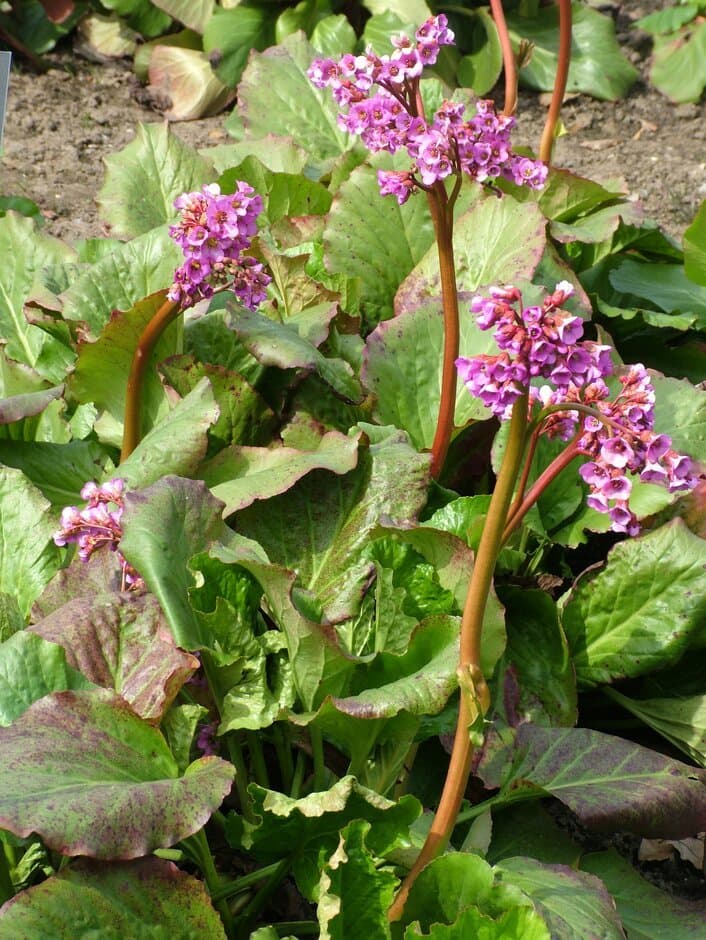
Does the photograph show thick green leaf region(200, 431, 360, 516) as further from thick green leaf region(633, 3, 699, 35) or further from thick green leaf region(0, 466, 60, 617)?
thick green leaf region(633, 3, 699, 35)

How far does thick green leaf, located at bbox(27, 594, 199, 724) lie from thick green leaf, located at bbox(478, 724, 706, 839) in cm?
49

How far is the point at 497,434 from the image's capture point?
6.69ft

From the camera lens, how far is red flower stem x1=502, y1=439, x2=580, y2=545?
1313mm

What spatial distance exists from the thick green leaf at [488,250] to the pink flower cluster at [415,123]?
1.46ft

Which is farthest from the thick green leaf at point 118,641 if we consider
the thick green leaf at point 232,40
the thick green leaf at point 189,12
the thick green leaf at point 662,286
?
the thick green leaf at point 189,12

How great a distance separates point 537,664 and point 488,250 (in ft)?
2.99

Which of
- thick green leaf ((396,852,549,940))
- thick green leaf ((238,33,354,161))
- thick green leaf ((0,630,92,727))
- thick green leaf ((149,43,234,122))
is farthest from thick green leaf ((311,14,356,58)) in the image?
thick green leaf ((396,852,549,940))

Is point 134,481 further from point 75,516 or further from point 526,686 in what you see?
point 526,686

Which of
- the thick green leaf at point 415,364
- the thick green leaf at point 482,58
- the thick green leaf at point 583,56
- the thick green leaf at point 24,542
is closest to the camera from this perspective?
the thick green leaf at point 24,542

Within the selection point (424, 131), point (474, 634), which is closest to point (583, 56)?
point (424, 131)

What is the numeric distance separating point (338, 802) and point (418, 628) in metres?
0.30

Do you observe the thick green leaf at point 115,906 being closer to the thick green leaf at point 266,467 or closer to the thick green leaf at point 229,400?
the thick green leaf at point 266,467

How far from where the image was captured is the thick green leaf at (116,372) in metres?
2.07

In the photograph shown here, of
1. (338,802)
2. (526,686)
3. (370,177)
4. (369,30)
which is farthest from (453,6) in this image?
(338,802)
